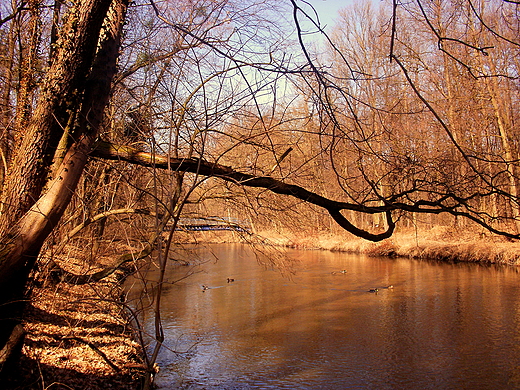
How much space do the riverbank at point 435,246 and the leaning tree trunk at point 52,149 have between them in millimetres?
8555

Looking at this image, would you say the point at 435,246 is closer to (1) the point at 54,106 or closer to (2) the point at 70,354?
(2) the point at 70,354

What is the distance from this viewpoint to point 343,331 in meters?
9.57

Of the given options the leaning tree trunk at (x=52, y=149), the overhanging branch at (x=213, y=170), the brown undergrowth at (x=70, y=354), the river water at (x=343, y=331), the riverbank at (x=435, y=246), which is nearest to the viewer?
the leaning tree trunk at (x=52, y=149)

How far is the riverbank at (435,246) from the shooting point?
1669 cm

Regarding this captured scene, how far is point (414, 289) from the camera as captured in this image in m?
13.3

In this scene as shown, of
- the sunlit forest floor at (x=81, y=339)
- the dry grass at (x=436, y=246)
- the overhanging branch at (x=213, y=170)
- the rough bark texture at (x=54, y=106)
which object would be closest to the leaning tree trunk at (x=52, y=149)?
the rough bark texture at (x=54, y=106)

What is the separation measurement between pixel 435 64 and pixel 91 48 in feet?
57.5

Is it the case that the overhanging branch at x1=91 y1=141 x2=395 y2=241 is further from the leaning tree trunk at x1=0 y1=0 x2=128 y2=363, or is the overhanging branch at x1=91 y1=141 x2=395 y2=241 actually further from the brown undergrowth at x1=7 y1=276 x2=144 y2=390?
the brown undergrowth at x1=7 y1=276 x2=144 y2=390

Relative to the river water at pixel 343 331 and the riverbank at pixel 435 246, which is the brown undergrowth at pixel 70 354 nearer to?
the river water at pixel 343 331

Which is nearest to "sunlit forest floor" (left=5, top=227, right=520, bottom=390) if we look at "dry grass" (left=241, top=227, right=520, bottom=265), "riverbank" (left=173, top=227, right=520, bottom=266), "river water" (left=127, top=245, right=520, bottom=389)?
"river water" (left=127, top=245, right=520, bottom=389)

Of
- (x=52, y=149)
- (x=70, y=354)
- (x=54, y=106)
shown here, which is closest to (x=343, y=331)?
(x=70, y=354)

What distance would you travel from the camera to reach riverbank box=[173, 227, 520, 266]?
16688 millimetres

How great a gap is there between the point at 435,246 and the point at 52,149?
18419 millimetres

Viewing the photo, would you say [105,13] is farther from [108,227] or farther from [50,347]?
[108,227]
